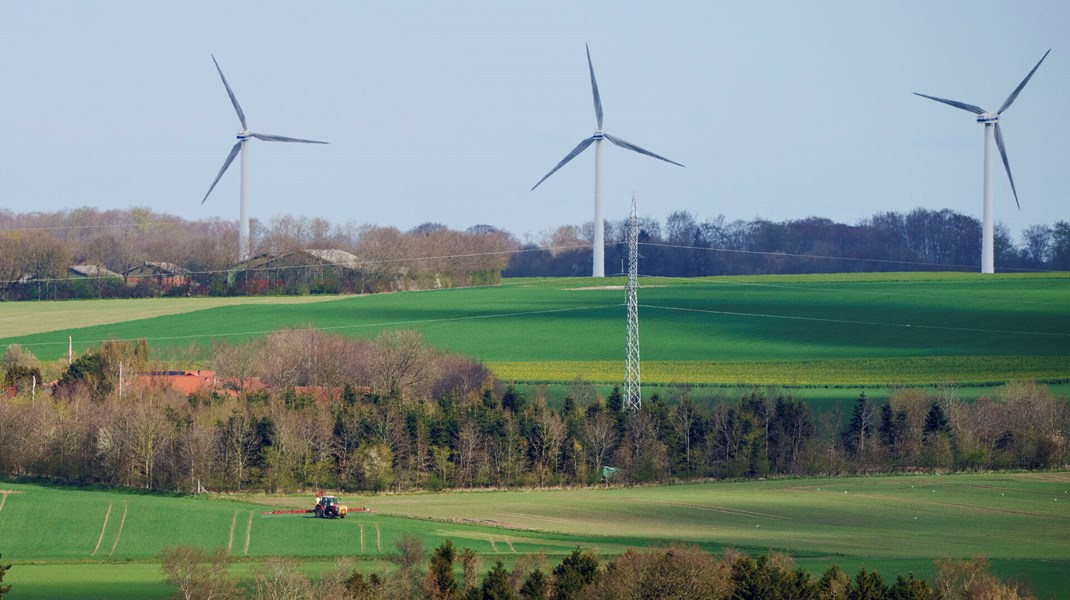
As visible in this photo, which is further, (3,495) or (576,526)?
(3,495)

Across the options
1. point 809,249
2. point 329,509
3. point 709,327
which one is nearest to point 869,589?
point 329,509

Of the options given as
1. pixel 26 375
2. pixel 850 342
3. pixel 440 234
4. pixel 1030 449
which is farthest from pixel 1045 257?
pixel 26 375

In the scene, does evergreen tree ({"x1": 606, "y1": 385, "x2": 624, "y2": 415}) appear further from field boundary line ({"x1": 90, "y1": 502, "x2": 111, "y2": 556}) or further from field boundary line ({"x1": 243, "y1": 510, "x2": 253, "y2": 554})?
field boundary line ({"x1": 90, "y1": 502, "x2": 111, "y2": 556})

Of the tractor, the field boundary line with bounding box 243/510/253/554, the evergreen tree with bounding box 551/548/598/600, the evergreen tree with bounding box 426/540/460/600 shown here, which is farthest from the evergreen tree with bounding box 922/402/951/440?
the evergreen tree with bounding box 426/540/460/600

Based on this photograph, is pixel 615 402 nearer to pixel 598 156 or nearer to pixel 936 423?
pixel 936 423

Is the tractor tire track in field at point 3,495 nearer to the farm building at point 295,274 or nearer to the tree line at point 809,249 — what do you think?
the farm building at point 295,274

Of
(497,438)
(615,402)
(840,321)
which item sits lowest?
(497,438)
